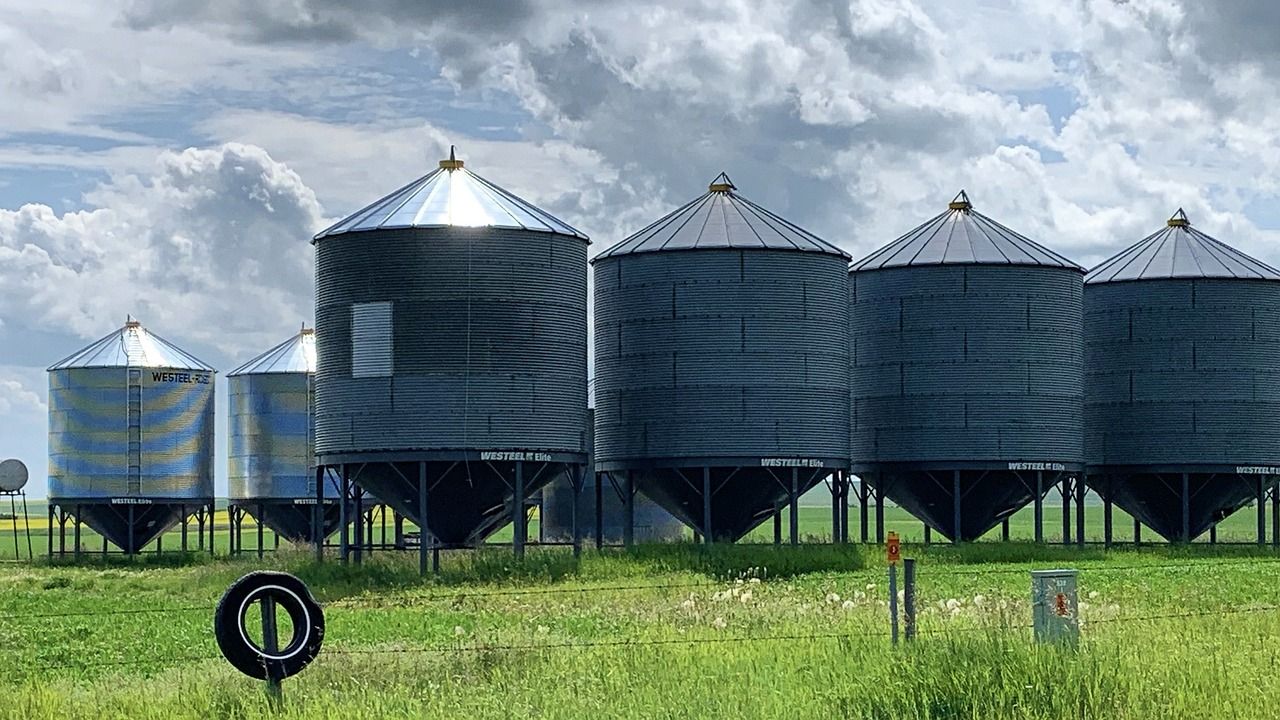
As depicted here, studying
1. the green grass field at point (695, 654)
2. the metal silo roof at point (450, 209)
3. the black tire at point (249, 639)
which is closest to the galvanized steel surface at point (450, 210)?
the metal silo roof at point (450, 209)

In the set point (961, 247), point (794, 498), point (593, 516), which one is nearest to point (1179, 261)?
point (961, 247)

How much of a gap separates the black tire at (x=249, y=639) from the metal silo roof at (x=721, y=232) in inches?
1134

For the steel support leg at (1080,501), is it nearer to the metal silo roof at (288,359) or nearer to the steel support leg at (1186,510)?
the steel support leg at (1186,510)

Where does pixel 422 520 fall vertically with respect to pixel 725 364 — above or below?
below

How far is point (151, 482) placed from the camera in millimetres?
70500

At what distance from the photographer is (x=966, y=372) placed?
5222cm

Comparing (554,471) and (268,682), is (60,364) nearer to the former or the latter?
(554,471)

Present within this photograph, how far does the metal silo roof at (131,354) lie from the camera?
70.1 meters

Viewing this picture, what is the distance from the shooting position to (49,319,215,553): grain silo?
2746 inches

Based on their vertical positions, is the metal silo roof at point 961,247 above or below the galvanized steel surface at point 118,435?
above

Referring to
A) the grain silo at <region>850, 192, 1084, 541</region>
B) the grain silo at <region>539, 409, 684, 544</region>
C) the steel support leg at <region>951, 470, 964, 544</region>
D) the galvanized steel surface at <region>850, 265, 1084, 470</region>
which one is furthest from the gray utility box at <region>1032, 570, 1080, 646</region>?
the grain silo at <region>539, 409, 684, 544</region>

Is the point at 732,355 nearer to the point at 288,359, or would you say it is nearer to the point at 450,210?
the point at 450,210

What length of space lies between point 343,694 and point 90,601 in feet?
88.3

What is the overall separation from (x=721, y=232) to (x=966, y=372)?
8.23 m
